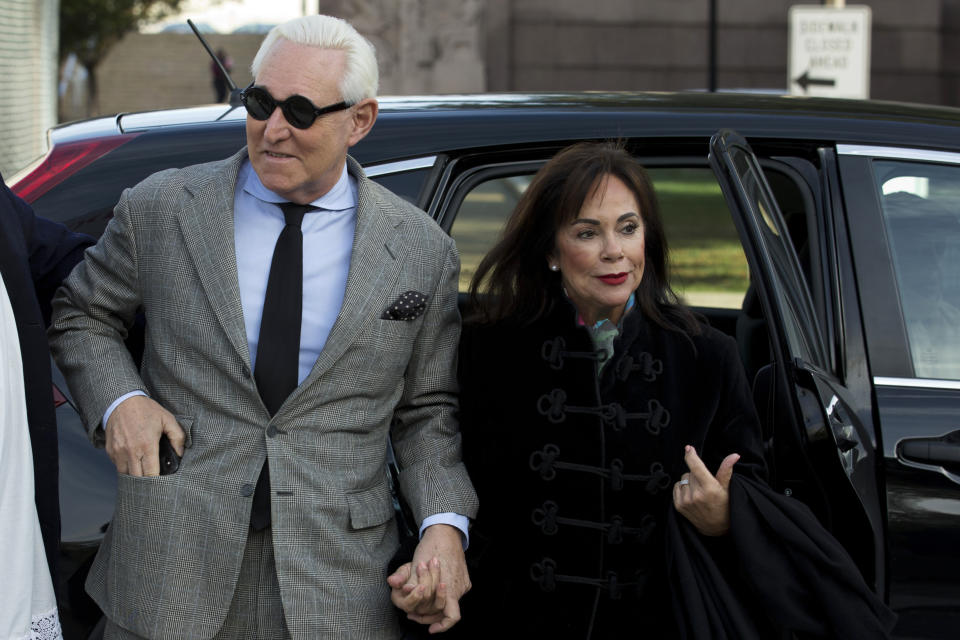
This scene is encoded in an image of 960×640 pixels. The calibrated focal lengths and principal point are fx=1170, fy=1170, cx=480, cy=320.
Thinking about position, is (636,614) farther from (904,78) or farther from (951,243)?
(904,78)

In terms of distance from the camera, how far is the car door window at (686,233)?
164 inches

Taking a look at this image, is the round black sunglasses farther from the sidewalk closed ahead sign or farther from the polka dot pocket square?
the sidewalk closed ahead sign

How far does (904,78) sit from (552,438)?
2124cm

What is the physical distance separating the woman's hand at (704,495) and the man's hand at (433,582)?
1.39ft

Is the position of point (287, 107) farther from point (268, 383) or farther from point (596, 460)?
point (596, 460)

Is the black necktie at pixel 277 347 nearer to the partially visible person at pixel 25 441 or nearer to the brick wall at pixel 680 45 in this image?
the partially visible person at pixel 25 441

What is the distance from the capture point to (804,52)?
947 cm

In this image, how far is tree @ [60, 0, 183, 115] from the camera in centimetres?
3353

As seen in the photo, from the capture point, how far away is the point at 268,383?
2074mm

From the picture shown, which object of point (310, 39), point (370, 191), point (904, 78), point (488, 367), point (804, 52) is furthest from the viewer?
point (904, 78)

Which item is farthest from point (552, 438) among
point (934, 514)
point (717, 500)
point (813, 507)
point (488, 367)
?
point (934, 514)

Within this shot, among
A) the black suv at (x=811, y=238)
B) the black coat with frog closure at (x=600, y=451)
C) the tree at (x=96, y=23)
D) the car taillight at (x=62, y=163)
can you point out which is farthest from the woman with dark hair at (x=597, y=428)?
the tree at (x=96, y=23)

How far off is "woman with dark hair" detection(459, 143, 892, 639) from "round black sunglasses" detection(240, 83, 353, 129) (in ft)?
1.72

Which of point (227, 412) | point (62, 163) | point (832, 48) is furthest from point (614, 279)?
point (832, 48)
